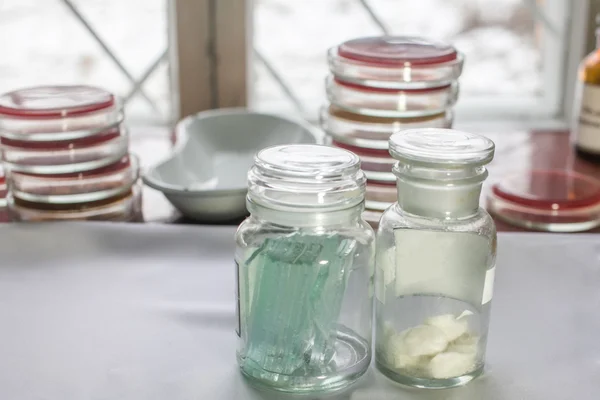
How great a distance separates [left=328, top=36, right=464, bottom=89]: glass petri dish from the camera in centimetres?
75

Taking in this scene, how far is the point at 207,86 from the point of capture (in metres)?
1.05

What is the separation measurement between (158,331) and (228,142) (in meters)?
0.38

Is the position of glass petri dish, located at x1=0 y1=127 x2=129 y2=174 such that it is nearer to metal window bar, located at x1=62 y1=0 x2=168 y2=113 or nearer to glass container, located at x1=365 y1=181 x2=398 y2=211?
glass container, located at x1=365 y1=181 x2=398 y2=211

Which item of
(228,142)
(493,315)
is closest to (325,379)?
(493,315)

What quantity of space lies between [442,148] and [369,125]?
0.29 metres

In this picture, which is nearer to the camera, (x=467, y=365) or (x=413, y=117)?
(x=467, y=365)

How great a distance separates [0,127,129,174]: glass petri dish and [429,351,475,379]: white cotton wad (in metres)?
0.40

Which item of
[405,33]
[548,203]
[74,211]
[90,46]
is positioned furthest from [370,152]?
[90,46]

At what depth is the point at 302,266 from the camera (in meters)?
0.49

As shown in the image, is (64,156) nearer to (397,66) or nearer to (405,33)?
(397,66)

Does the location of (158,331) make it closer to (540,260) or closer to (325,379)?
(325,379)

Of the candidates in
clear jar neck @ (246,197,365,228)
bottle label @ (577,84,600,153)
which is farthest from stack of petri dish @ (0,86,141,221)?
bottle label @ (577,84,600,153)

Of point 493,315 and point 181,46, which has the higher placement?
point 181,46

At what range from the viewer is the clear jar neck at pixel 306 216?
48 cm
